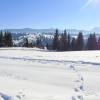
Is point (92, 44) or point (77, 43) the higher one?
point (77, 43)

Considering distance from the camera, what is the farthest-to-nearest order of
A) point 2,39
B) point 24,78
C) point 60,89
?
point 2,39, point 24,78, point 60,89

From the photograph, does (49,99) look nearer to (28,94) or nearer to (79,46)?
(28,94)

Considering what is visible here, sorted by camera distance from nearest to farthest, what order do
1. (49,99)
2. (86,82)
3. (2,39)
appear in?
(49,99)
(86,82)
(2,39)

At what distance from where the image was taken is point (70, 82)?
10.6m

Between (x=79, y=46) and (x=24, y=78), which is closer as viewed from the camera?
(x=24, y=78)

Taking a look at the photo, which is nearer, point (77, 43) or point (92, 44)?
point (92, 44)

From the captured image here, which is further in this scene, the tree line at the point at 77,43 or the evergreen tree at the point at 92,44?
the tree line at the point at 77,43

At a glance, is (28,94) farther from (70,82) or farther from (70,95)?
(70,82)

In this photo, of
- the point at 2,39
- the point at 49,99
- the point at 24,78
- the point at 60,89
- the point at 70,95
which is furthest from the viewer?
the point at 2,39

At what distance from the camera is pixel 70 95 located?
8.55 meters

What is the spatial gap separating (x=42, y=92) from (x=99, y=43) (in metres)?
69.5

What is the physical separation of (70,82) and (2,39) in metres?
64.4

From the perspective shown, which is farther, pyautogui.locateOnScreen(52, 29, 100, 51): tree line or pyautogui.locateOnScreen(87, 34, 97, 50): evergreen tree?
pyautogui.locateOnScreen(52, 29, 100, 51): tree line

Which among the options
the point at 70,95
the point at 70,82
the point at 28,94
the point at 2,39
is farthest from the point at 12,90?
the point at 2,39
